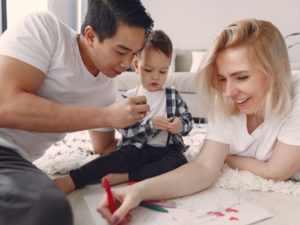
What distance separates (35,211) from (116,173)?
50 centimetres

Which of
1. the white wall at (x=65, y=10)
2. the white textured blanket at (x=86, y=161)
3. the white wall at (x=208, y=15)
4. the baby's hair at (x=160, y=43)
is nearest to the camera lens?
the white textured blanket at (x=86, y=161)

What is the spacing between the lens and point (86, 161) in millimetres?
1218

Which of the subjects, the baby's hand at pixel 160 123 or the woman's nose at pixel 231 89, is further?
the baby's hand at pixel 160 123

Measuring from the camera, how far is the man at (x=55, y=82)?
72 cm

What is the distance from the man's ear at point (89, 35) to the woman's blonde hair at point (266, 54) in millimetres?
351

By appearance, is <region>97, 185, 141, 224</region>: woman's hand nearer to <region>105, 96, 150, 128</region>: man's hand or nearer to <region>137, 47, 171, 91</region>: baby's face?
<region>105, 96, 150, 128</region>: man's hand

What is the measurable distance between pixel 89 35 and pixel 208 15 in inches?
116

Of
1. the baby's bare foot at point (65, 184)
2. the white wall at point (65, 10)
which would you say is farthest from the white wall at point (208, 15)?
the baby's bare foot at point (65, 184)

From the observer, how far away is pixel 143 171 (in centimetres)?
105

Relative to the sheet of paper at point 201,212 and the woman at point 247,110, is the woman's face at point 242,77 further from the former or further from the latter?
the sheet of paper at point 201,212

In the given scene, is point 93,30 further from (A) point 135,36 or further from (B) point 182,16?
(B) point 182,16

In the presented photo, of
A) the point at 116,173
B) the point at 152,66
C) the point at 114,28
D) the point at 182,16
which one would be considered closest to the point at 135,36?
the point at 114,28

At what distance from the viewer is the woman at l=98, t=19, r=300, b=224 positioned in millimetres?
910

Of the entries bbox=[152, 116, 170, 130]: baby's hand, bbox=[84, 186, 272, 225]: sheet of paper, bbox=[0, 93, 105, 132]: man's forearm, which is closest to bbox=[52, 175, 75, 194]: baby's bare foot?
bbox=[84, 186, 272, 225]: sheet of paper
